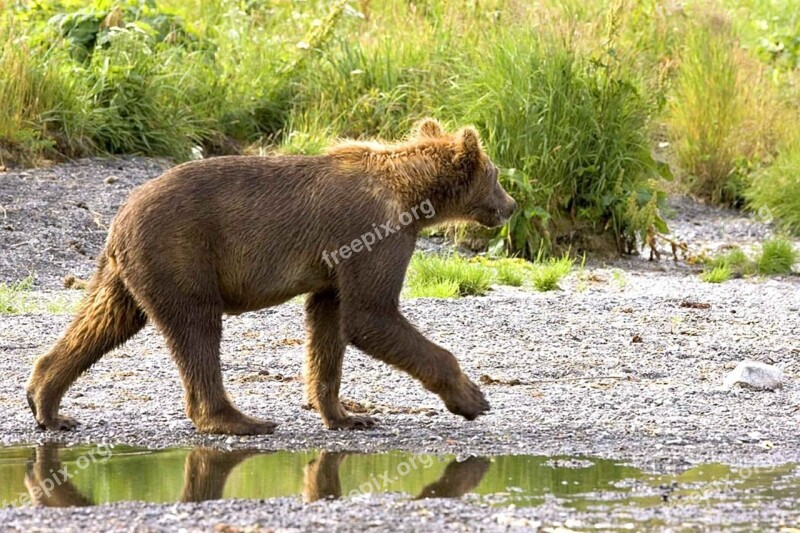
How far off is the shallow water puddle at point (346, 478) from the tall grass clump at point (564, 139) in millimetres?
6976

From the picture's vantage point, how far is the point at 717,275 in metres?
13.1

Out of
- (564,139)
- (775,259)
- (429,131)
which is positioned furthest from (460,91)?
(429,131)

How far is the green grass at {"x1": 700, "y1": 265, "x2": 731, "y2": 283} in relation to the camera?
1309cm

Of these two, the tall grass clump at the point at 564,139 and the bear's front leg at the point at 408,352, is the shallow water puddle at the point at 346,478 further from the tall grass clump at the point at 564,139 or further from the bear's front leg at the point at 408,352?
the tall grass clump at the point at 564,139

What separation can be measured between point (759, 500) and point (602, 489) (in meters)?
0.69

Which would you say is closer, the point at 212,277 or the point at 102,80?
the point at 212,277

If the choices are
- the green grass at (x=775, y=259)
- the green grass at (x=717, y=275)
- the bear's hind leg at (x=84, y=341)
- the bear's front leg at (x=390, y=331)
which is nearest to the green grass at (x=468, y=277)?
the green grass at (x=717, y=275)

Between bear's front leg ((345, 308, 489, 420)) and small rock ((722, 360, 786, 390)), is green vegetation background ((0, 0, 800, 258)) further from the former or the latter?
bear's front leg ((345, 308, 489, 420))

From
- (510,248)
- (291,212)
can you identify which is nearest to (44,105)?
(510,248)

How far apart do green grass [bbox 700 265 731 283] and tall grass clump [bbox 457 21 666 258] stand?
36.6 inches

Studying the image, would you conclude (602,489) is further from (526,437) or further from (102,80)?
(102,80)

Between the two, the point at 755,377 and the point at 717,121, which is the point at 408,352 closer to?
the point at 755,377

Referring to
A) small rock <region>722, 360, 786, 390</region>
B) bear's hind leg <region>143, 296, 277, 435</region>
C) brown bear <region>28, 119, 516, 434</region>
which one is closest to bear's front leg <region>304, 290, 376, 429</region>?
brown bear <region>28, 119, 516, 434</region>

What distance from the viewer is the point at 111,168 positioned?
15.1 metres
